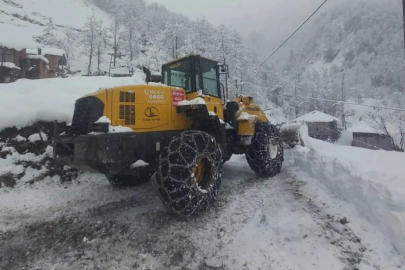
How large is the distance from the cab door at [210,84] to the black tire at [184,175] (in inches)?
61.1

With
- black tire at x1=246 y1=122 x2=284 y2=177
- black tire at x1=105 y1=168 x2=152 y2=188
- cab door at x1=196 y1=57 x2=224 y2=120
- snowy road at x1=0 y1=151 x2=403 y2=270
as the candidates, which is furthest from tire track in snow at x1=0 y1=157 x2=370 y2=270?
cab door at x1=196 y1=57 x2=224 y2=120

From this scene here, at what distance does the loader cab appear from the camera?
5.80m

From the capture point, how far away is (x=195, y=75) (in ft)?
19.1

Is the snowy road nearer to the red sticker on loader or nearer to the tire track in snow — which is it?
the tire track in snow

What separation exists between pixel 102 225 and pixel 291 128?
7310 mm

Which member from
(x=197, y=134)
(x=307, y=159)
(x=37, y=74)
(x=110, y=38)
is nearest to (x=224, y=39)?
(x=37, y=74)

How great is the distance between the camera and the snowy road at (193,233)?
319 centimetres

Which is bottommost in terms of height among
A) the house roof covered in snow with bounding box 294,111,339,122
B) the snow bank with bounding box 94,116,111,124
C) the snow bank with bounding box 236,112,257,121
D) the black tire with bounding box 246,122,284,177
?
the black tire with bounding box 246,122,284,177

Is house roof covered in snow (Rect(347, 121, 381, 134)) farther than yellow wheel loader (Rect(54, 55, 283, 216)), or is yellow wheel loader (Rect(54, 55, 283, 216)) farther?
house roof covered in snow (Rect(347, 121, 381, 134))

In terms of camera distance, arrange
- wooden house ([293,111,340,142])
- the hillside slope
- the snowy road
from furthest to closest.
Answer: the hillside slope
wooden house ([293,111,340,142])
the snowy road

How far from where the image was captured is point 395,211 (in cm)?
335

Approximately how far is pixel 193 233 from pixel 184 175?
2.88ft

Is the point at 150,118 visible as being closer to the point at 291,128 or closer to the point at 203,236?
the point at 203,236

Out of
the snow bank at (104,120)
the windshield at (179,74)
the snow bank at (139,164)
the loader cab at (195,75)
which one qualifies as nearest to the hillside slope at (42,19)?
the windshield at (179,74)
